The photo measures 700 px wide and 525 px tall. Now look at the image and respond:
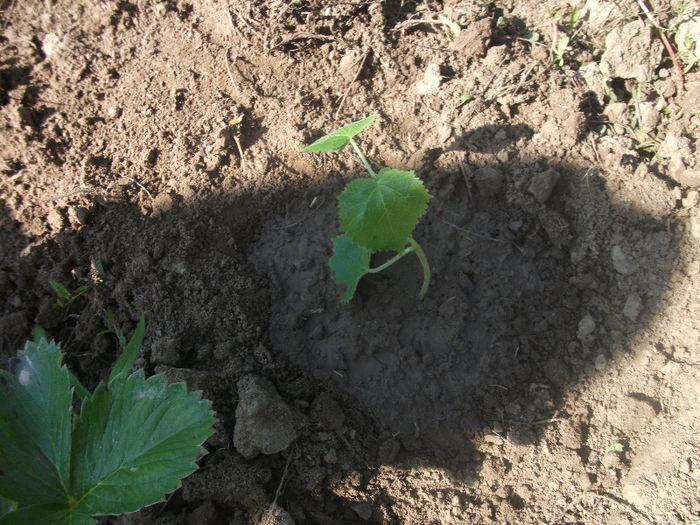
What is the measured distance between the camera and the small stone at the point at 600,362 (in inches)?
62.3

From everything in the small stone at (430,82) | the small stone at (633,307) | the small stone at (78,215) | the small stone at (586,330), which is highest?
the small stone at (430,82)

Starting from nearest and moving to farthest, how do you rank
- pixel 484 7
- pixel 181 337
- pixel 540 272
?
1. pixel 181 337
2. pixel 540 272
3. pixel 484 7

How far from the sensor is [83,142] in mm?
1886

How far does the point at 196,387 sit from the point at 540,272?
3.98ft

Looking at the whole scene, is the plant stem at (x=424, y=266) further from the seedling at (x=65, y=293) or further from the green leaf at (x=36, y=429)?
the seedling at (x=65, y=293)

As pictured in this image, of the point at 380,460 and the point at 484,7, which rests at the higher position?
the point at 484,7

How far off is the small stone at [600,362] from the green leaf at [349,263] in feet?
2.72

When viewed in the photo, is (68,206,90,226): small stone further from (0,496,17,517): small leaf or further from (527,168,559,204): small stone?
(527,168,559,204): small stone

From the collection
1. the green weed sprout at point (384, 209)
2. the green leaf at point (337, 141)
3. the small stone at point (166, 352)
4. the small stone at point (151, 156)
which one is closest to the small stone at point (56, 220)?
the small stone at point (151, 156)

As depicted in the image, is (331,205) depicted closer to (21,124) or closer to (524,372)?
(524,372)

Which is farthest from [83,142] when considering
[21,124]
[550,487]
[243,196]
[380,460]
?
[550,487]

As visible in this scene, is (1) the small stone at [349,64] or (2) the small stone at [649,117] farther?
(1) the small stone at [349,64]

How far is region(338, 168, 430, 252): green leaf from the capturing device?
1.36 m

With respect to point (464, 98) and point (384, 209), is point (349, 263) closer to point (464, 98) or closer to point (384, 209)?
point (384, 209)
